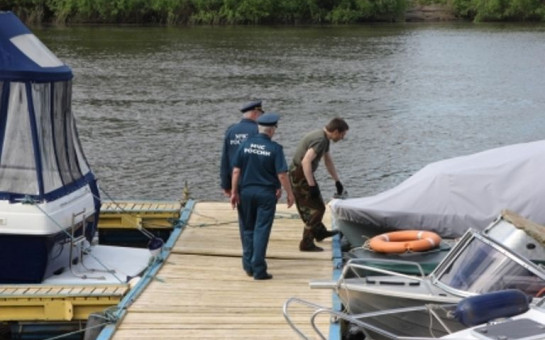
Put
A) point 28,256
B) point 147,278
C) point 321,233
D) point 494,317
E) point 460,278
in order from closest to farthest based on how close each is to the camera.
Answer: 1. point 494,317
2. point 460,278
3. point 147,278
4. point 28,256
5. point 321,233

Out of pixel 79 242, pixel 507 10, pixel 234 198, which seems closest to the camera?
pixel 234 198

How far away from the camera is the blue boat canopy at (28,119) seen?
41.6 feet

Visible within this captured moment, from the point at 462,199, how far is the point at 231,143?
3.31 meters

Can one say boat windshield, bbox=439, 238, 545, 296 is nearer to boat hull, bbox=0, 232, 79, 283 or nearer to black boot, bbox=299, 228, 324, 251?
black boot, bbox=299, 228, 324, 251

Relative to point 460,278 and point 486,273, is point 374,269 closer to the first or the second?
point 460,278

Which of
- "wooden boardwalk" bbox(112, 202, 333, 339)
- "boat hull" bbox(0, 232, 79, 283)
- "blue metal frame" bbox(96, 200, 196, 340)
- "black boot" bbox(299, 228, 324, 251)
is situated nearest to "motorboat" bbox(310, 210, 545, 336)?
"wooden boardwalk" bbox(112, 202, 333, 339)

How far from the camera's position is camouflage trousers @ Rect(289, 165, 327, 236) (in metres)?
12.8

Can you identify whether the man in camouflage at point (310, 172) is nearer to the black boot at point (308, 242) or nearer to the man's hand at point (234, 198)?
the black boot at point (308, 242)

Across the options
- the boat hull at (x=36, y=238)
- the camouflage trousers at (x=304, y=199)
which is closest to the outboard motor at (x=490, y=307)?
the camouflage trousers at (x=304, y=199)

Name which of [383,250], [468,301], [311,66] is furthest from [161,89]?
[468,301]

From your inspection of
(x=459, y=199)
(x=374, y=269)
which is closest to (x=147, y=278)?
(x=374, y=269)

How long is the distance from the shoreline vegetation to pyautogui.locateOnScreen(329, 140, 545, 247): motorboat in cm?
7223

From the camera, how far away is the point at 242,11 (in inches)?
3344

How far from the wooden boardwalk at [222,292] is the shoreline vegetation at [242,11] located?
71.7 meters
